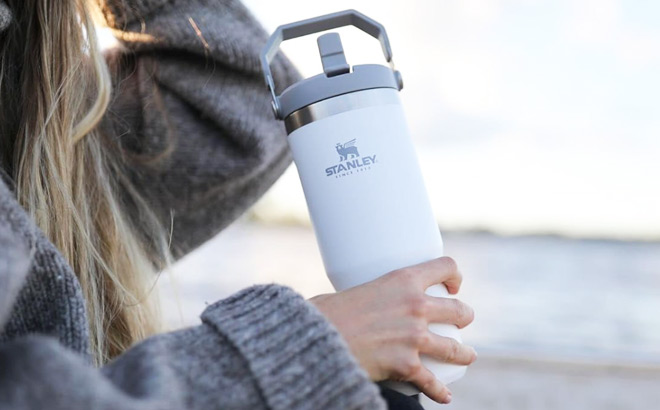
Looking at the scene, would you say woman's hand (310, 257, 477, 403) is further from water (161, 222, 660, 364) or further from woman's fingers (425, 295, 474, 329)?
water (161, 222, 660, 364)

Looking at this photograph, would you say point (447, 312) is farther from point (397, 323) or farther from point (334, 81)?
point (334, 81)

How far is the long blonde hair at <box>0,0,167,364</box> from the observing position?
0.85m

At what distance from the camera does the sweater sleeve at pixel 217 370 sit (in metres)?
0.46

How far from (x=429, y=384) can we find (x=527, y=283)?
2.66 meters

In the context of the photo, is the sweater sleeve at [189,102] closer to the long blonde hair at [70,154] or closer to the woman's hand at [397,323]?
the long blonde hair at [70,154]

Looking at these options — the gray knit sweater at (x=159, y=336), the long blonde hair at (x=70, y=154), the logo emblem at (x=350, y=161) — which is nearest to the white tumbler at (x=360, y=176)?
the logo emblem at (x=350, y=161)

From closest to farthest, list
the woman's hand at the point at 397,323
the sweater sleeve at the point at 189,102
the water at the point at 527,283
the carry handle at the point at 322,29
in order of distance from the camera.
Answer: the woman's hand at the point at 397,323 → the carry handle at the point at 322,29 → the sweater sleeve at the point at 189,102 → the water at the point at 527,283

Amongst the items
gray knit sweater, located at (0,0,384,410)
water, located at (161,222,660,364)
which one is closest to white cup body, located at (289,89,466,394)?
gray knit sweater, located at (0,0,384,410)

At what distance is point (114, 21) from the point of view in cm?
104

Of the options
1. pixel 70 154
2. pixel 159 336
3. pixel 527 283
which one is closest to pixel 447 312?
pixel 159 336

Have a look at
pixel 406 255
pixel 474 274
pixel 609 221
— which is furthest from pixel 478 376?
pixel 609 221

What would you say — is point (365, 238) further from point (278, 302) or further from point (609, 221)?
point (609, 221)

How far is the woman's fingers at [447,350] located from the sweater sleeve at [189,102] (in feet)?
1.74

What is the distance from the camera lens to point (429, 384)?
25.6 inches
